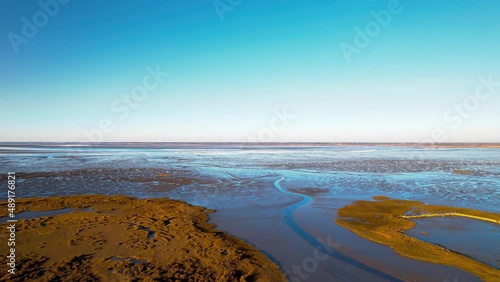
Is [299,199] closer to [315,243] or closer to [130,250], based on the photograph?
[315,243]

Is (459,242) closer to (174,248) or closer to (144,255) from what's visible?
(174,248)

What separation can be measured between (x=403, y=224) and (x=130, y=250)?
885 cm

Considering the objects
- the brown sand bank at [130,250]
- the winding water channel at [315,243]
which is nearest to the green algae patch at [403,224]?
the winding water channel at [315,243]

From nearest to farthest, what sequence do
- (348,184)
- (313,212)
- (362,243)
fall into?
(362,243) < (313,212) < (348,184)

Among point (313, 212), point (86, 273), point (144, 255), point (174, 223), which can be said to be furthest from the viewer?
point (313, 212)

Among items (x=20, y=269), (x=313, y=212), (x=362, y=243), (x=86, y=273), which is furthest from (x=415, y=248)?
(x=20, y=269)

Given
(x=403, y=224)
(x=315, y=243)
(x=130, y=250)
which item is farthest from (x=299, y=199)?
(x=130, y=250)

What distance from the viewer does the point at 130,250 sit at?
701 cm

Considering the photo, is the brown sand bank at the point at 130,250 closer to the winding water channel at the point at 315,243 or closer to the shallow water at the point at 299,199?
the shallow water at the point at 299,199

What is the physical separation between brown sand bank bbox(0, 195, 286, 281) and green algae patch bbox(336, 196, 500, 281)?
387 centimetres

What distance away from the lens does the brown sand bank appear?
5.76 metres

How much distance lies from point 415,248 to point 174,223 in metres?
7.40

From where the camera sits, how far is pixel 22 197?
1332 cm

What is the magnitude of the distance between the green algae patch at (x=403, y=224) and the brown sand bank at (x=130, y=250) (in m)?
3.87
